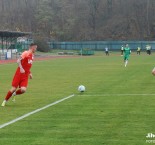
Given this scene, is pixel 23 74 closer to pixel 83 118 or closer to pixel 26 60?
pixel 26 60

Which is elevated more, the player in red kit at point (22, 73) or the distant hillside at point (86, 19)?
the distant hillside at point (86, 19)

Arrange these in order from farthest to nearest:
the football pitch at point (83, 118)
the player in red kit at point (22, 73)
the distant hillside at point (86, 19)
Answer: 1. the distant hillside at point (86, 19)
2. the player in red kit at point (22, 73)
3. the football pitch at point (83, 118)

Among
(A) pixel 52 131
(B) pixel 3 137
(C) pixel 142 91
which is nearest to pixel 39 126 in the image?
(A) pixel 52 131

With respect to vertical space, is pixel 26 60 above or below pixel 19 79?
above

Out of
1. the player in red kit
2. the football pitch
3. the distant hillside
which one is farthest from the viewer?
the distant hillside

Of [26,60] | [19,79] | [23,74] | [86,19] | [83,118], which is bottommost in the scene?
[83,118]

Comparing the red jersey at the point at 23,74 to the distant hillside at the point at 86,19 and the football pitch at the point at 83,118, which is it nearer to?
the football pitch at the point at 83,118

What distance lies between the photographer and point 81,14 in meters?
133

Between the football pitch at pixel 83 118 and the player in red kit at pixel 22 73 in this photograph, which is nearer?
the football pitch at pixel 83 118

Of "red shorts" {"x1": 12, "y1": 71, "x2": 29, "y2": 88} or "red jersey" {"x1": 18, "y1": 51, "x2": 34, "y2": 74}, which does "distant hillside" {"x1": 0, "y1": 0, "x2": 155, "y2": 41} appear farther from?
"red shorts" {"x1": 12, "y1": 71, "x2": 29, "y2": 88}

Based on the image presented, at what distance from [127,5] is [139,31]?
11635mm

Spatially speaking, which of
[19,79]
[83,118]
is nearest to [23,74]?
[19,79]

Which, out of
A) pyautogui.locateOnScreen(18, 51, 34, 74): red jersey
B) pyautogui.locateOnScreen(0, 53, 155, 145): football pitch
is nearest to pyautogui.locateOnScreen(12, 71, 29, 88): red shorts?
pyautogui.locateOnScreen(18, 51, 34, 74): red jersey

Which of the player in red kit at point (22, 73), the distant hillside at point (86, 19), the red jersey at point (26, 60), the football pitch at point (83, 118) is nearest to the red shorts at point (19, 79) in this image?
the player in red kit at point (22, 73)
